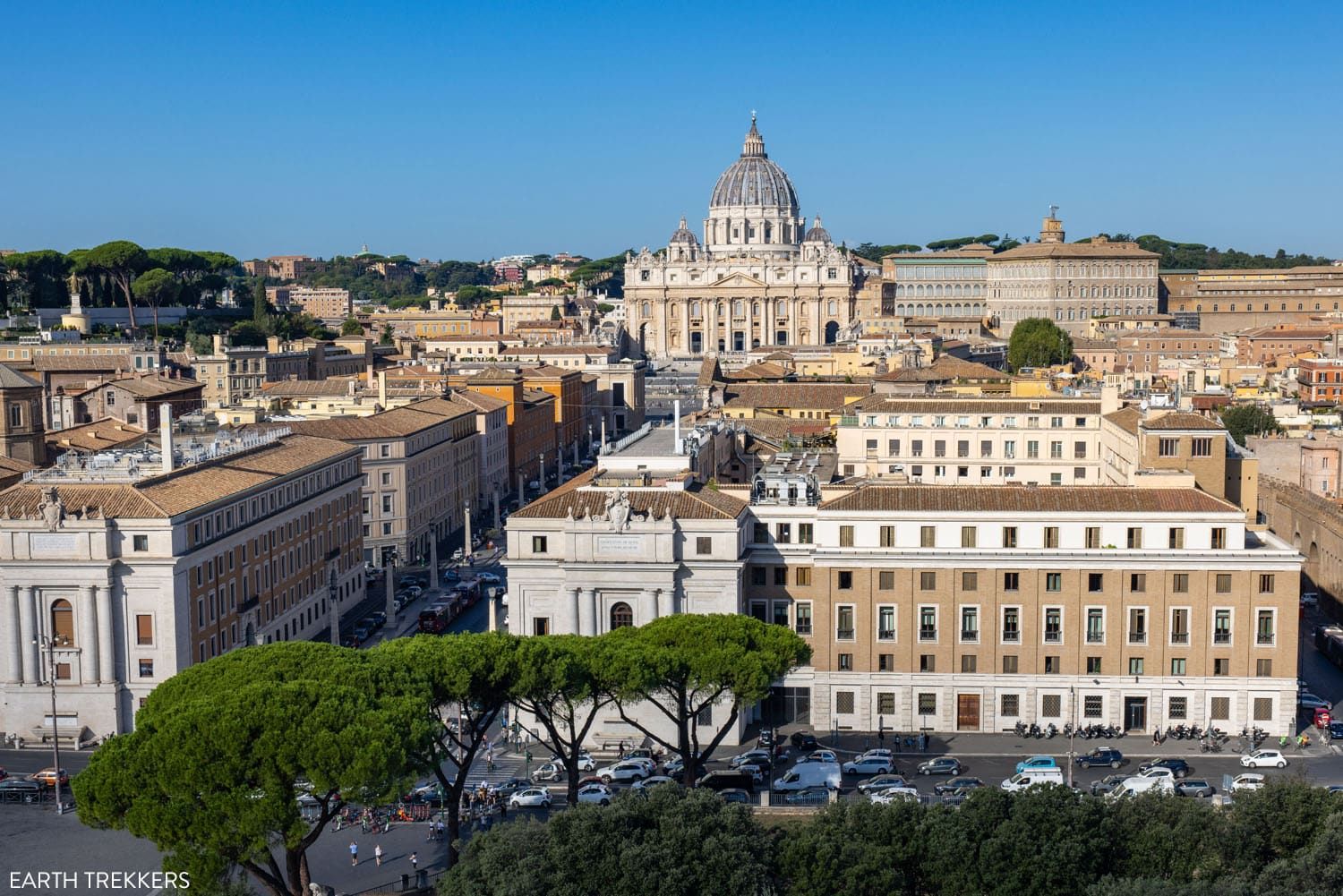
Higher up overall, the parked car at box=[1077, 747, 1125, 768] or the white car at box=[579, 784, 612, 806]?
the white car at box=[579, 784, 612, 806]

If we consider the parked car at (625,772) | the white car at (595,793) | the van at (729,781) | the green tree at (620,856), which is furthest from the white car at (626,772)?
the green tree at (620,856)

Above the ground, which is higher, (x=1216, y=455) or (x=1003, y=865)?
(x=1216, y=455)

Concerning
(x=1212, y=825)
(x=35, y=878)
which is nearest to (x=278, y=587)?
(x=35, y=878)

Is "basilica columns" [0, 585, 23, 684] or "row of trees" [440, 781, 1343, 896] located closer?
"row of trees" [440, 781, 1343, 896]

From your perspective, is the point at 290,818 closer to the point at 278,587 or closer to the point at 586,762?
the point at 586,762

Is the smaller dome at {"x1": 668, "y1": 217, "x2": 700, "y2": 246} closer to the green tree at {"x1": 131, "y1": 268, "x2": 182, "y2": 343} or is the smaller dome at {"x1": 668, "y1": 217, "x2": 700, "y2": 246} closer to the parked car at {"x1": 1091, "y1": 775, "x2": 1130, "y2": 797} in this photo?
the green tree at {"x1": 131, "y1": 268, "x2": 182, "y2": 343}

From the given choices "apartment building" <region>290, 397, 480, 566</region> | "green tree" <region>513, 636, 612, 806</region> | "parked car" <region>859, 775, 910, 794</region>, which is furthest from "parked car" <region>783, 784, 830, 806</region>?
"apartment building" <region>290, 397, 480, 566</region>

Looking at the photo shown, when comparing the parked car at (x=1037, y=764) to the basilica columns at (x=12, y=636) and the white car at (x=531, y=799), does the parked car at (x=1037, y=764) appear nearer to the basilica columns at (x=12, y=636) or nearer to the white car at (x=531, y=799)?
the white car at (x=531, y=799)
